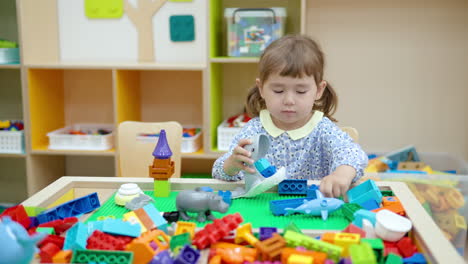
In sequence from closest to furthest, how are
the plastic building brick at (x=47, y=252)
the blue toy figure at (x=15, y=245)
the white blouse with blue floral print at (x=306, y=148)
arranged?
the blue toy figure at (x=15, y=245), the plastic building brick at (x=47, y=252), the white blouse with blue floral print at (x=306, y=148)

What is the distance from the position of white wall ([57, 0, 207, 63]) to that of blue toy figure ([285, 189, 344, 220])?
1511 mm

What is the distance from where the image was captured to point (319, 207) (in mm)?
875

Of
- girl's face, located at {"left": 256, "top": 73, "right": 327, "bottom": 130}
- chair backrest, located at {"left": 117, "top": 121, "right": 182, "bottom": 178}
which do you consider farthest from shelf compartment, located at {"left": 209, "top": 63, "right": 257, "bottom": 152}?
girl's face, located at {"left": 256, "top": 73, "right": 327, "bottom": 130}

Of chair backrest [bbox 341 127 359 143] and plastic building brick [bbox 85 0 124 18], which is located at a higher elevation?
plastic building brick [bbox 85 0 124 18]

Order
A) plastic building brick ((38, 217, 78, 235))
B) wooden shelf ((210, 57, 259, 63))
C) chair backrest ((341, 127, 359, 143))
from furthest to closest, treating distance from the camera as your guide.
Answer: wooden shelf ((210, 57, 259, 63))
chair backrest ((341, 127, 359, 143))
plastic building brick ((38, 217, 78, 235))

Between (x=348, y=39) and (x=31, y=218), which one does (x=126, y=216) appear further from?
(x=348, y=39)

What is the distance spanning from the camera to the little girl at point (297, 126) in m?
1.05

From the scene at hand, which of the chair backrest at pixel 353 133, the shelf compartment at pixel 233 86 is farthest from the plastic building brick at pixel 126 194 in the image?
the shelf compartment at pixel 233 86

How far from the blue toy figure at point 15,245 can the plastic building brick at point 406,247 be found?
0.52 meters

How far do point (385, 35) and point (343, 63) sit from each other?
237 mm

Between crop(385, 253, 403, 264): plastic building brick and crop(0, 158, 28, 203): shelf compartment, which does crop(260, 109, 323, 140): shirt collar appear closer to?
crop(385, 253, 403, 264): plastic building brick

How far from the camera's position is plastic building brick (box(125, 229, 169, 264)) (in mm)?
690

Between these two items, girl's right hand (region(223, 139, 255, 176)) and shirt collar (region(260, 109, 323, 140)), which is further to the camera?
shirt collar (region(260, 109, 323, 140))

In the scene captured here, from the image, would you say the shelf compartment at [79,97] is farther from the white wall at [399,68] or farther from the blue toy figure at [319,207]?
the blue toy figure at [319,207]
